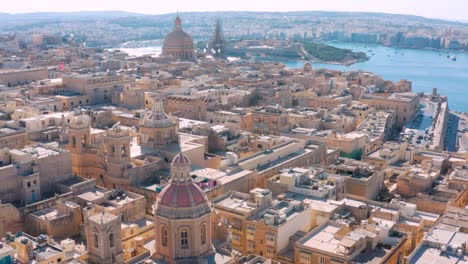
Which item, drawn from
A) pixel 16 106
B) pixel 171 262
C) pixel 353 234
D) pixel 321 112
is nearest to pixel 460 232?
pixel 353 234

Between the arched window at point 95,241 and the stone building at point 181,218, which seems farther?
the arched window at point 95,241

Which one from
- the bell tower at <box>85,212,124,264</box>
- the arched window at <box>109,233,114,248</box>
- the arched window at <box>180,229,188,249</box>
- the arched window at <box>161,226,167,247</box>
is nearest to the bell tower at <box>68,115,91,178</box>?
the bell tower at <box>85,212,124,264</box>

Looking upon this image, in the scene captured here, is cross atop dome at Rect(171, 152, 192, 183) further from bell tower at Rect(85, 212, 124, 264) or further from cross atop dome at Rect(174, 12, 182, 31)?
cross atop dome at Rect(174, 12, 182, 31)

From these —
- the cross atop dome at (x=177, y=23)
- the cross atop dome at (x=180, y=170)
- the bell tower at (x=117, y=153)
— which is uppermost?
the cross atop dome at (x=177, y=23)

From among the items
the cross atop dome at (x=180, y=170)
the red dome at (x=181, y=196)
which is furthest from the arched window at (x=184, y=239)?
the cross atop dome at (x=180, y=170)

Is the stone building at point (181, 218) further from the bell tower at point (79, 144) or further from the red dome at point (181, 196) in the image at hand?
the bell tower at point (79, 144)

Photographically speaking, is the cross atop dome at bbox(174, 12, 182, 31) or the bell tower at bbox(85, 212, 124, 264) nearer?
the bell tower at bbox(85, 212, 124, 264)

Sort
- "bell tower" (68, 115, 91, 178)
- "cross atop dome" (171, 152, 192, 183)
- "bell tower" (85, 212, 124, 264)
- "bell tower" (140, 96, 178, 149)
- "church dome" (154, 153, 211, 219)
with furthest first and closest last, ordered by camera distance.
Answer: "bell tower" (140, 96, 178, 149) → "bell tower" (68, 115, 91, 178) → "cross atop dome" (171, 152, 192, 183) → "bell tower" (85, 212, 124, 264) → "church dome" (154, 153, 211, 219)

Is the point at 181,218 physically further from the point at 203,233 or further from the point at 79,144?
the point at 79,144
